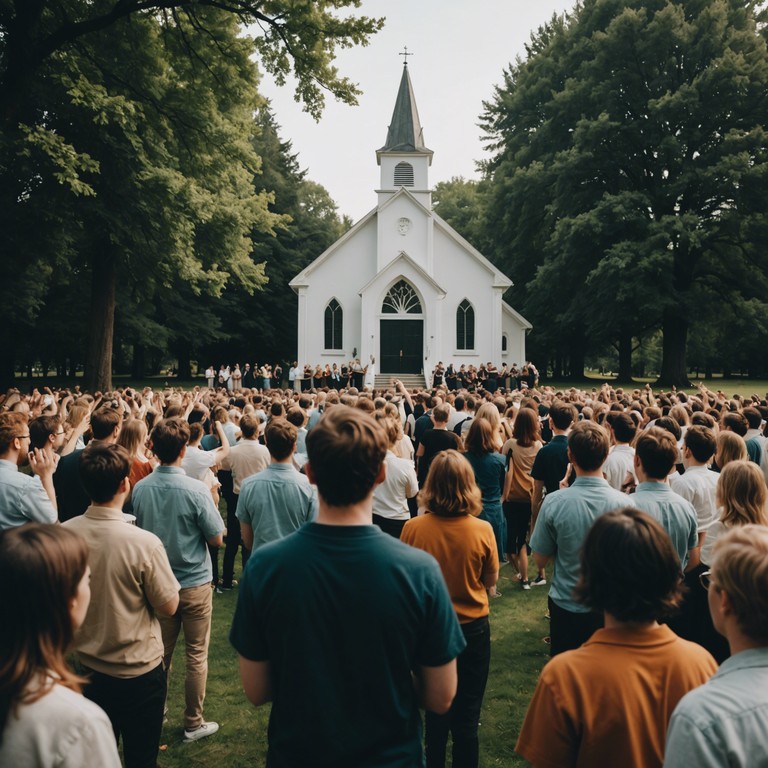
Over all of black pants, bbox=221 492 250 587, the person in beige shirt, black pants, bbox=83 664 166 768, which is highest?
the person in beige shirt

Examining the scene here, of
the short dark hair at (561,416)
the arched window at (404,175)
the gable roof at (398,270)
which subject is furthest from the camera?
the arched window at (404,175)

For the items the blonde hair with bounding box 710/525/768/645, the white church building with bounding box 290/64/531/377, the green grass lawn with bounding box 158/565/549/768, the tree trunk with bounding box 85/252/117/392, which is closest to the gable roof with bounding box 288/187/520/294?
the white church building with bounding box 290/64/531/377

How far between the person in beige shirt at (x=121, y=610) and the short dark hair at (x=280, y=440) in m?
1.57

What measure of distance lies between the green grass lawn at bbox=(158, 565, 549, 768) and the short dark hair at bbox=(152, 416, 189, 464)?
1899 millimetres

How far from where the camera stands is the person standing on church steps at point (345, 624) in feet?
6.40

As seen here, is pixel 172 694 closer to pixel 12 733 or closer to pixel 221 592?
pixel 221 592

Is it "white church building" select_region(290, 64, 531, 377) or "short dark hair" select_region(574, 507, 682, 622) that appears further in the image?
"white church building" select_region(290, 64, 531, 377)

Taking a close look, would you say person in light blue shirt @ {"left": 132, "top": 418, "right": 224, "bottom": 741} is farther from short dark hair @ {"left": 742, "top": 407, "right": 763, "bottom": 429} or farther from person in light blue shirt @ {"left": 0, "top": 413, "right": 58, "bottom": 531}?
short dark hair @ {"left": 742, "top": 407, "right": 763, "bottom": 429}

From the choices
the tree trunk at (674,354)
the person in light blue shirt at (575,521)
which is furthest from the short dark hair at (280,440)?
the tree trunk at (674,354)

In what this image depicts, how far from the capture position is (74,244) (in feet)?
72.2

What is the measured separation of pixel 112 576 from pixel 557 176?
34840mm

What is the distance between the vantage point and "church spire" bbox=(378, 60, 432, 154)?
34562mm

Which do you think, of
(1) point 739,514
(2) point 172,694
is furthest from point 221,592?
(1) point 739,514

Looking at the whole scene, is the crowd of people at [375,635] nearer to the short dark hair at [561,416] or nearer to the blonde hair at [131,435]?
the blonde hair at [131,435]
